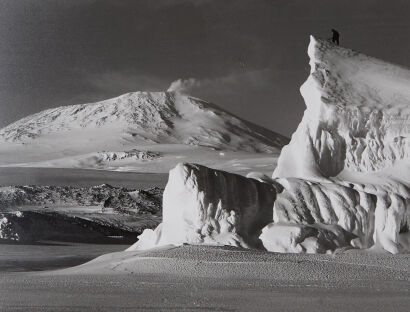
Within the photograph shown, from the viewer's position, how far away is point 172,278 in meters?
13.7

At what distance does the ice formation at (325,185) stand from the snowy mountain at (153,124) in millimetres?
75761

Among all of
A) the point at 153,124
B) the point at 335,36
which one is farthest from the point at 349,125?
the point at 153,124

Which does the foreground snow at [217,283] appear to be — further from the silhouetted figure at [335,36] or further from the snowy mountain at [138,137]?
the snowy mountain at [138,137]

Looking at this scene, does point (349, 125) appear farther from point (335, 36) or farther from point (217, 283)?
point (217, 283)

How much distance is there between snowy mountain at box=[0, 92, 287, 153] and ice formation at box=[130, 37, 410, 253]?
75.8m

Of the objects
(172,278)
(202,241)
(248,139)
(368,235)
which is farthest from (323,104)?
(248,139)

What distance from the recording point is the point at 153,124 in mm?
109938

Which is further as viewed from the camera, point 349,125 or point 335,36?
point 335,36

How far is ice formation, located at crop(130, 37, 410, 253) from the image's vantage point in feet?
57.5

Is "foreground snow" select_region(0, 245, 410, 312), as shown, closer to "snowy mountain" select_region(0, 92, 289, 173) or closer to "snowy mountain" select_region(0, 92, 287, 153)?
"snowy mountain" select_region(0, 92, 289, 173)

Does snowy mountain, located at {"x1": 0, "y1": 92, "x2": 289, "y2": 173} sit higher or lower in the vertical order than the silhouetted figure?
lower


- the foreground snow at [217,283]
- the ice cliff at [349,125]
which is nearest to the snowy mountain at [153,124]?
the ice cliff at [349,125]

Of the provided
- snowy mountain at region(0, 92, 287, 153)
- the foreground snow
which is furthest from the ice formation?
snowy mountain at region(0, 92, 287, 153)

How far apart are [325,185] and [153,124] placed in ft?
301
